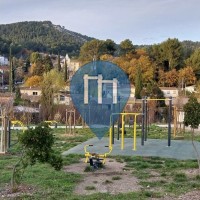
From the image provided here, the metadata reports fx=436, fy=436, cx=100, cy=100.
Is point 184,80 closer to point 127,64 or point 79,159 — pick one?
point 127,64

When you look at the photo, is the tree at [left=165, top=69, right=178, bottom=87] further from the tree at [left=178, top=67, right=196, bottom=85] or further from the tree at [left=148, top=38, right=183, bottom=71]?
the tree at [left=148, top=38, right=183, bottom=71]

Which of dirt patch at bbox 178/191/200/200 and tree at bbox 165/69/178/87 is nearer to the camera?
dirt patch at bbox 178/191/200/200

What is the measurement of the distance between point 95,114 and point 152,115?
46.5ft

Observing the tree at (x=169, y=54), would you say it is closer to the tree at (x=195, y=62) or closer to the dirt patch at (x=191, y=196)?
the tree at (x=195, y=62)

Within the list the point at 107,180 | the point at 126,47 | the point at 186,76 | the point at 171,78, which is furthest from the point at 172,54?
the point at 107,180

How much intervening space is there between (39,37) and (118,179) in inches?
4375

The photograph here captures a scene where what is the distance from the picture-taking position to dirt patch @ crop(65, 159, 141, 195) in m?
7.44

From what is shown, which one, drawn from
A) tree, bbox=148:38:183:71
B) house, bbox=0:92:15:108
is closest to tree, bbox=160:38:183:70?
tree, bbox=148:38:183:71

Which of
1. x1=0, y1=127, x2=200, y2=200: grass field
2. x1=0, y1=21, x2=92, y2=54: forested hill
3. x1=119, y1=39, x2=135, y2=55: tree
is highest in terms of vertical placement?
x1=0, y1=21, x2=92, y2=54: forested hill

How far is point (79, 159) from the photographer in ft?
36.4

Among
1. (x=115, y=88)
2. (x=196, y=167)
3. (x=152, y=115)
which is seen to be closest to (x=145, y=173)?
(x=196, y=167)

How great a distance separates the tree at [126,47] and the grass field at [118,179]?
142ft

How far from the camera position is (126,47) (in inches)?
2117

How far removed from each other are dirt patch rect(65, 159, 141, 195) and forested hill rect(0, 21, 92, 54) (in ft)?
276
